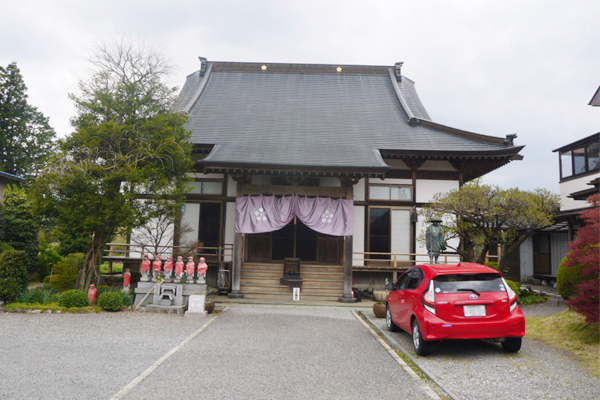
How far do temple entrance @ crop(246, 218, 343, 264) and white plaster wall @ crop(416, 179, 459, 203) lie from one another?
398 cm

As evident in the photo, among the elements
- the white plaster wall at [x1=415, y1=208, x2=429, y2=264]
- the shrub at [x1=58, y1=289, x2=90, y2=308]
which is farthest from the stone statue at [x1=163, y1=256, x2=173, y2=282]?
the white plaster wall at [x1=415, y1=208, x2=429, y2=264]

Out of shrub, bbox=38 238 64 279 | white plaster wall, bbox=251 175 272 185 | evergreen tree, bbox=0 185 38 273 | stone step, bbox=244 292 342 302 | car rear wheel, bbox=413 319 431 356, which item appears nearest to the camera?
car rear wheel, bbox=413 319 431 356

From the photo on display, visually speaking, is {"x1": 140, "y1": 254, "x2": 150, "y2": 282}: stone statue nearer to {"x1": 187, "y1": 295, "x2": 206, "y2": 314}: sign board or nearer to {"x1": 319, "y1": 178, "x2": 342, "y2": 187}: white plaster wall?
{"x1": 187, "y1": 295, "x2": 206, "y2": 314}: sign board

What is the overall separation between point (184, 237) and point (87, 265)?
5204 millimetres

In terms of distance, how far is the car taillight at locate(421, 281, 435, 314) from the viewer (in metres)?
6.66

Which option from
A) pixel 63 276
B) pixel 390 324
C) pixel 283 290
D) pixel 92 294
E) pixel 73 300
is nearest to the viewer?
pixel 390 324

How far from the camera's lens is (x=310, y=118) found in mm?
20422

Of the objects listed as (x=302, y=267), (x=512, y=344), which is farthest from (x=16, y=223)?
(x=512, y=344)

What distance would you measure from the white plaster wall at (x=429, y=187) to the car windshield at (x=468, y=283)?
34.7 ft

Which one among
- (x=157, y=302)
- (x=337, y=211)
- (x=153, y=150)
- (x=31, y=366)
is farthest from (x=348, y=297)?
(x=31, y=366)

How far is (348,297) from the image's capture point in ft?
48.2

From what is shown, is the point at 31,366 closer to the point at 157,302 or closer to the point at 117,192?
the point at 157,302

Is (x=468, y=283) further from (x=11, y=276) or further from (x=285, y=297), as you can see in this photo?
(x=11, y=276)

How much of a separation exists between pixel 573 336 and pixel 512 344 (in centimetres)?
181
